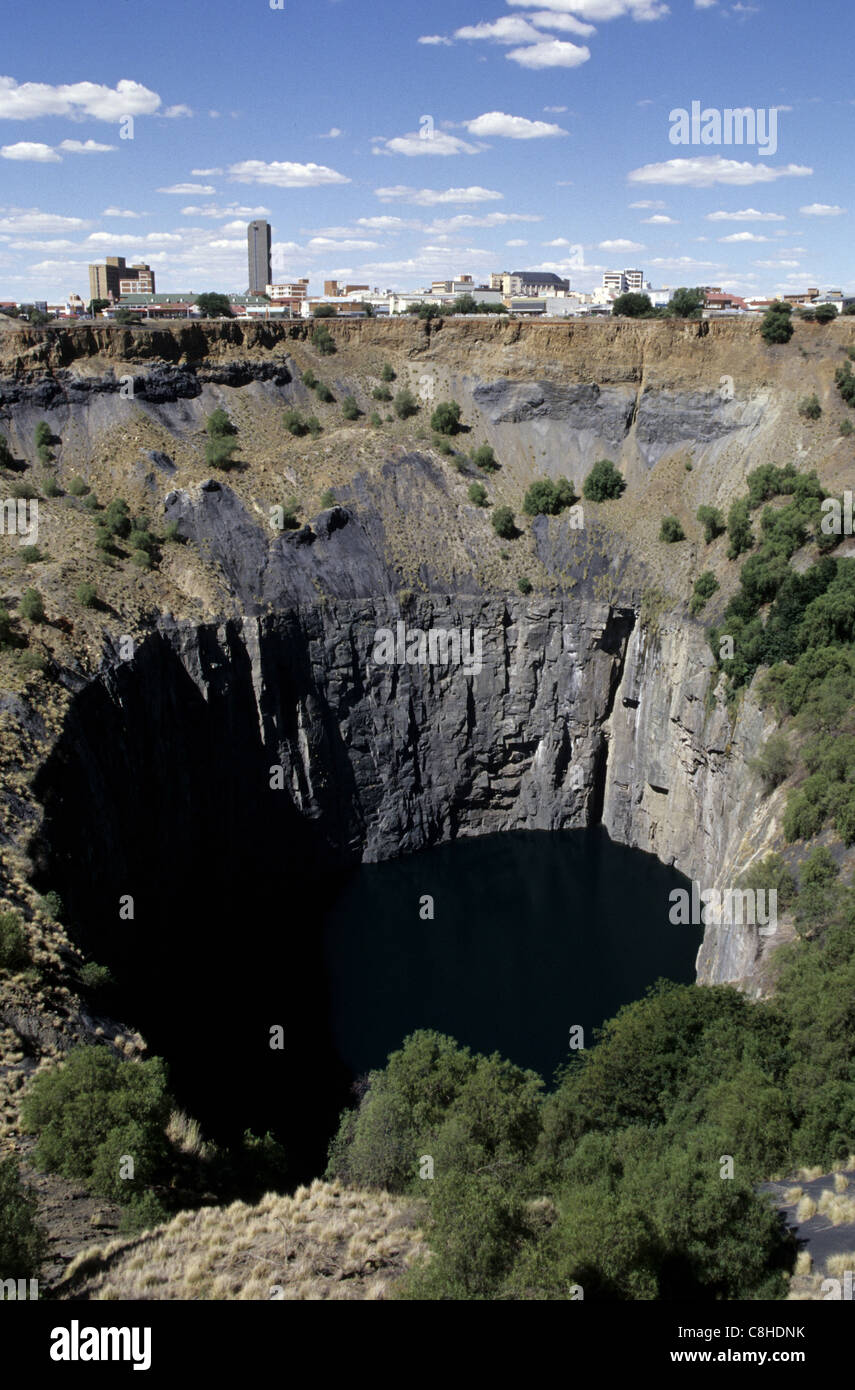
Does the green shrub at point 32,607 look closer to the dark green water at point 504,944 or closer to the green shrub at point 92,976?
the green shrub at point 92,976

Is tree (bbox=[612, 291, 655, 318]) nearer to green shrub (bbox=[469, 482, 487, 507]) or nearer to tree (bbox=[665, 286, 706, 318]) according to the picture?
tree (bbox=[665, 286, 706, 318])

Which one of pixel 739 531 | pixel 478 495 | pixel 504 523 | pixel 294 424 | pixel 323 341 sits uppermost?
pixel 323 341

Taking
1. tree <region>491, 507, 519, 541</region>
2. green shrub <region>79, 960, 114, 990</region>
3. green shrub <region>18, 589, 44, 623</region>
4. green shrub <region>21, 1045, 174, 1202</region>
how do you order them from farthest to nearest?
tree <region>491, 507, 519, 541</region> → green shrub <region>18, 589, 44, 623</region> → green shrub <region>79, 960, 114, 990</region> → green shrub <region>21, 1045, 174, 1202</region>

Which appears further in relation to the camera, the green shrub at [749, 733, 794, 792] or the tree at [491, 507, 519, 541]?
the tree at [491, 507, 519, 541]

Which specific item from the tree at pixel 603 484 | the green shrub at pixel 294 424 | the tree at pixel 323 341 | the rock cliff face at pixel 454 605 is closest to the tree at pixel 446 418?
the rock cliff face at pixel 454 605

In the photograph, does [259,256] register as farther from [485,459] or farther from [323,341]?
[485,459]

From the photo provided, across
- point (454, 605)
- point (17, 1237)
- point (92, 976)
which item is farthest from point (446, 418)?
point (17, 1237)

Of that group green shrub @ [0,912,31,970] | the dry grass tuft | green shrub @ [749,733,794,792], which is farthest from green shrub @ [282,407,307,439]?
the dry grass tuft

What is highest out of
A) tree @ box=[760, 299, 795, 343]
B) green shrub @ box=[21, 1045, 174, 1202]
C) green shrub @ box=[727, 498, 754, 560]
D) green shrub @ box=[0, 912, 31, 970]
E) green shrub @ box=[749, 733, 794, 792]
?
tree @ box=[760, 299, 795, 343]
